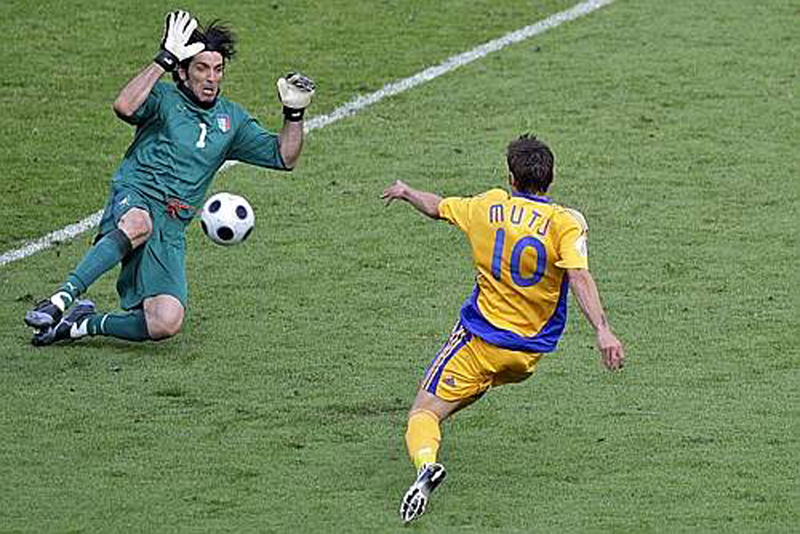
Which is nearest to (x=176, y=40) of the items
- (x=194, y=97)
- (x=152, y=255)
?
(x=194, y=97)

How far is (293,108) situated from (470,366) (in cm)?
222

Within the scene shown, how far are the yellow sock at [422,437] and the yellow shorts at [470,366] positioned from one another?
127 millimetres

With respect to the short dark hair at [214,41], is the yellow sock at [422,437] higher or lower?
lower

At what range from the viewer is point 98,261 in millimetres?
8734

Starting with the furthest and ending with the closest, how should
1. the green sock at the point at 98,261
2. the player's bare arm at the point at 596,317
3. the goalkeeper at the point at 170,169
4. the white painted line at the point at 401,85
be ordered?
the white painted line at the point at 401,85 < the goalkeeper at the point at 170,169 < the green sock at the point at 98,261 < the player's bare arm at the point at 596,317

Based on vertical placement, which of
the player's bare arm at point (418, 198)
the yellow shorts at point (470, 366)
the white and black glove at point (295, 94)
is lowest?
the yellow shorts at point (470, 366)

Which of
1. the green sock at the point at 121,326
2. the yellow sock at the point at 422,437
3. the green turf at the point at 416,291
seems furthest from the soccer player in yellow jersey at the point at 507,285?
the green sock at the point at 121,326

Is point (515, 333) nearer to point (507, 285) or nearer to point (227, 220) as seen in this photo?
point (507, 285)

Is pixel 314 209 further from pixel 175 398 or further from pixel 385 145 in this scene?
pixel 175 398

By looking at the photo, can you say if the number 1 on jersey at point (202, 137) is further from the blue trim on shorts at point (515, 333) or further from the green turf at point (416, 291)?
the blue trim on shorts at point (515, 333)

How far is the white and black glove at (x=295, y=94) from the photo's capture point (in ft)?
29.6

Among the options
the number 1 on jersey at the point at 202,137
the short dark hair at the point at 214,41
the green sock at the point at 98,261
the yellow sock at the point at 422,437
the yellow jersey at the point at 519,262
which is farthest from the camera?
the number 1 on jersey at the point at 202,137

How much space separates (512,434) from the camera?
799cm

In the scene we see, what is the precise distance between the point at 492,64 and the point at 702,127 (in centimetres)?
209
